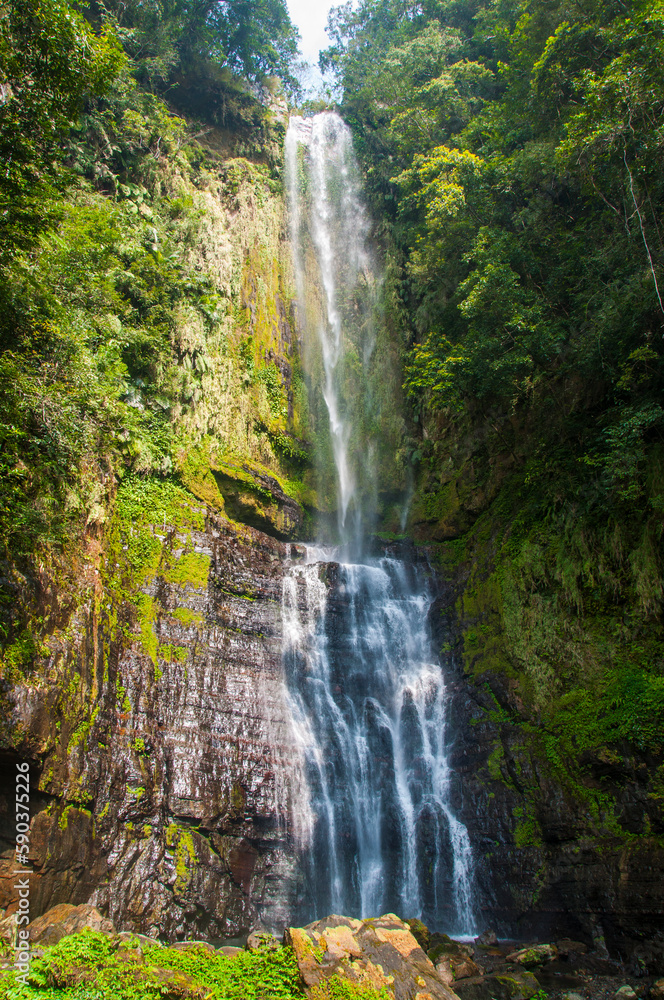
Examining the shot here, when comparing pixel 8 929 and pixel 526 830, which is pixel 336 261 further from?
pixel 8 929

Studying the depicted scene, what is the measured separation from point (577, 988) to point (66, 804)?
7.72 m

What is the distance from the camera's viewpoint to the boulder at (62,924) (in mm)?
6691

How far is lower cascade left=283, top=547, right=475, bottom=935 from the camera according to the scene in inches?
434

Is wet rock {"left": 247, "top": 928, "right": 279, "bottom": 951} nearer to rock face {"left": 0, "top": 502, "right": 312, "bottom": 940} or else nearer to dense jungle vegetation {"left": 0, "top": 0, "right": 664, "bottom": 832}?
rock face {"left": 0, "top": 502, "right": 312, "bottom": 940}

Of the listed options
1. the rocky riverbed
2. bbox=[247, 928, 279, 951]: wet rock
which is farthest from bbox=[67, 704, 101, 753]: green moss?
bbox=[247, 928, 279, 951]: wet rock

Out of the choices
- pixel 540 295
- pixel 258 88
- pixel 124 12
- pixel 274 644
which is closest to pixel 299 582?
pixel 274 644

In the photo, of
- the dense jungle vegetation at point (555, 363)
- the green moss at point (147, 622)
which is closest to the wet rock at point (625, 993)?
the dense jungle vegetation at point (555, 363)

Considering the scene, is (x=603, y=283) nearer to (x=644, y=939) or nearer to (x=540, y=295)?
(x=540, y=295)

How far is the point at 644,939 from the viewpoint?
8.09 meters

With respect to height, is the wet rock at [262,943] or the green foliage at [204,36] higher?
the green foliage at [204,36]

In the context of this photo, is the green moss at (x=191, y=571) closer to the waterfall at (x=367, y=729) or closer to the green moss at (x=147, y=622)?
the green moss at (x=147, y=622)

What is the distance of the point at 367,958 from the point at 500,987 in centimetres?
231

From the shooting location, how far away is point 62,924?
22.7 ft

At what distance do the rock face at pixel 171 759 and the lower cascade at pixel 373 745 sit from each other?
0.71m
